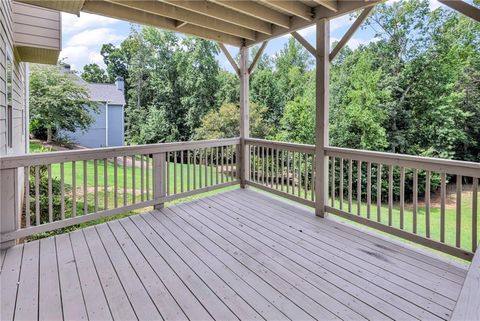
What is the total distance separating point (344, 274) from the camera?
244cm

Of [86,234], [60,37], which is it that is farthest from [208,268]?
[60,37]

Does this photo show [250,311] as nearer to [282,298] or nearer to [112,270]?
[282,298]

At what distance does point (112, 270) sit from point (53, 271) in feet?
1.66

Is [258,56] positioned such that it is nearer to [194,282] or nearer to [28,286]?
[194,282]

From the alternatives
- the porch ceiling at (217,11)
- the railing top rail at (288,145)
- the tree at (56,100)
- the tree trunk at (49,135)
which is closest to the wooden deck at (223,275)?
the railing top rail at (288,145)

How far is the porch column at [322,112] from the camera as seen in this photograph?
370cm

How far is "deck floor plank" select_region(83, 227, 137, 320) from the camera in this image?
6.38ft

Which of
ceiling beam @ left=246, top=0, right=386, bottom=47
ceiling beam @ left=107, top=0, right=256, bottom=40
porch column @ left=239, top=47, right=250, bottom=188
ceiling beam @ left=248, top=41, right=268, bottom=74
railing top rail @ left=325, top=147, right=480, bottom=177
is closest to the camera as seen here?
railing top rail @ left=325, top=147, right=480, bottom=177

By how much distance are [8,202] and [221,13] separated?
10.8ft

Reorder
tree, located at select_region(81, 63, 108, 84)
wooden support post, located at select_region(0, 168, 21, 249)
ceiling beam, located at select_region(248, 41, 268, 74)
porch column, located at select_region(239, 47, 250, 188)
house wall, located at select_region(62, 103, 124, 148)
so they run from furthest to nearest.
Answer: tree, located at select_region(81, 63, 108, 84), house wall, located at select_region(62, 103, 124, 148), porch column, located at select_region(239, 47, 250, 188), ceiling beam, located at select_region(248, 41, 268, 74), wooden support post, located at select_region(0, 168, 21, 249)

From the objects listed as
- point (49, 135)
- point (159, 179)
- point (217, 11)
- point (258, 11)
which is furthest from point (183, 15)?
point (49, 135)

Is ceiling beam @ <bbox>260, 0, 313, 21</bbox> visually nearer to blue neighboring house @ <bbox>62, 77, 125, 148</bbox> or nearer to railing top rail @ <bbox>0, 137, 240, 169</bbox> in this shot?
railing top rail @ <bbox>0, 137, 240, 169</bbox>

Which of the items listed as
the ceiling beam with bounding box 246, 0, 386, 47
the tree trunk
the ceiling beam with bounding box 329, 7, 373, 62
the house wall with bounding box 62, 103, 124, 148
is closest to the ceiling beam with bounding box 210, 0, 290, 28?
the ceiling beam with bounding box 246, 0, 386, 47

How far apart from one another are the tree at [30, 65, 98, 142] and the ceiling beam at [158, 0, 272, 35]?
334 inches
